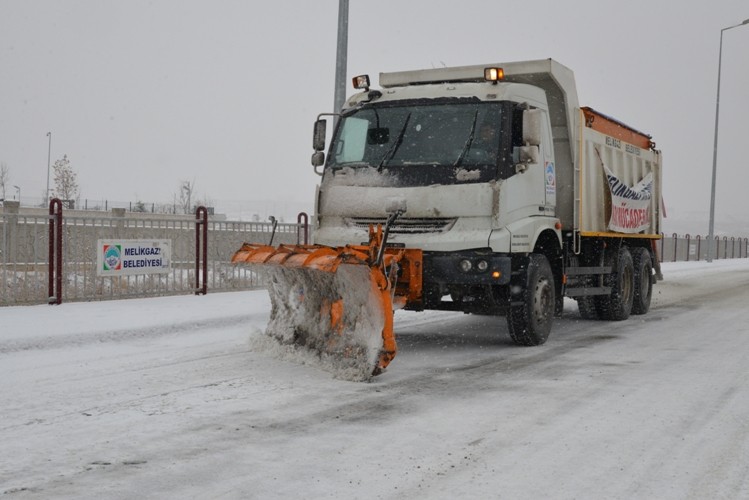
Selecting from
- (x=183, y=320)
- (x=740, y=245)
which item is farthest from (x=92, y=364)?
(x=740, y=245)

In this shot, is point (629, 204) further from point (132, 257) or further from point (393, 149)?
point (132, 257)

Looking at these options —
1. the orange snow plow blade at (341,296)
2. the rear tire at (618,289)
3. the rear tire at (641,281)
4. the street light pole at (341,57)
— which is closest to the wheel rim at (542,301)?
the orange snow plow blade at (341,296)

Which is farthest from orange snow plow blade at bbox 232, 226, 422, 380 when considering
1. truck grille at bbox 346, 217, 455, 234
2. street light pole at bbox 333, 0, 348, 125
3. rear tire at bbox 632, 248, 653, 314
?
street light pole at bbox 333, 0, 348, 125

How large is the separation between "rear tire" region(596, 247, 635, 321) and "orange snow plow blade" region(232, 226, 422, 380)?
15.0 ft

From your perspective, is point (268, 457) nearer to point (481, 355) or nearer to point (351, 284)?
point (351, 284)

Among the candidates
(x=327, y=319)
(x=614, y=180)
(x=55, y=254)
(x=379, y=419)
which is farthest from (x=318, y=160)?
(x=55, y=254)

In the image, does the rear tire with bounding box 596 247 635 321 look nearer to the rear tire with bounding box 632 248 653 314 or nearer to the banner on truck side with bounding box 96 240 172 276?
the rear tire with bounding box 632 248 653 314

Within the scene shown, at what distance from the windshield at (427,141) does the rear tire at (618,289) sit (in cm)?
410

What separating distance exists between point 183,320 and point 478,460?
733 centimetres

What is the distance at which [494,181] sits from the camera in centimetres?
802

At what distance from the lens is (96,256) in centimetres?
1260

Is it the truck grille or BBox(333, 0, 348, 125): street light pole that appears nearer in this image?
the truck grille

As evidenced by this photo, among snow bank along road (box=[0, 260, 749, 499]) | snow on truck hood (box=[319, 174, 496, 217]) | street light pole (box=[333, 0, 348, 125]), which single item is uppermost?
street light pole (box=[333, 0, 348, 125])

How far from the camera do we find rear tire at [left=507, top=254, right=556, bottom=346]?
8391 millimetres
